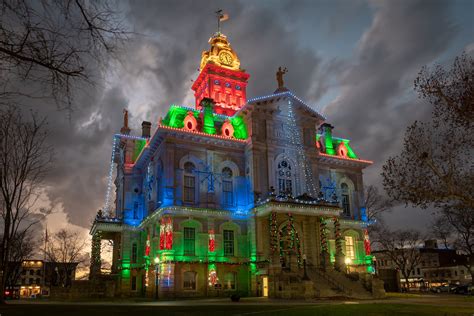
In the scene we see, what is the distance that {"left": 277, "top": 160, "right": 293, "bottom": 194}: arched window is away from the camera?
44559 mm

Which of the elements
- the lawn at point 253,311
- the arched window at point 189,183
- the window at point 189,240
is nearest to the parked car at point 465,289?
the window at point 189,240

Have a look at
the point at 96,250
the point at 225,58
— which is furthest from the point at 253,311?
the point at 225,58

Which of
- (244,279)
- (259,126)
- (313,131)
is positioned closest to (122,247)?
(244,279)

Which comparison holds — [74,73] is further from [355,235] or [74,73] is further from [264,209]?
[355,235]

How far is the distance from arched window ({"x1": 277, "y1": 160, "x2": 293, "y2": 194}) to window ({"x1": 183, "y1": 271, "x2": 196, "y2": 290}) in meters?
12.0

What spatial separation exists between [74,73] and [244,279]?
35.2 metres

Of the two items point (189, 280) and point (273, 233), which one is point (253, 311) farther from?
point (189, 280)

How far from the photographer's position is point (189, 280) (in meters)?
38.5

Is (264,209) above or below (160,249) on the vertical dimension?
above

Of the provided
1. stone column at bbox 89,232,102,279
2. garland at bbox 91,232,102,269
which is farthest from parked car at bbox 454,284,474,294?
garland at bbox 91,232,102,269

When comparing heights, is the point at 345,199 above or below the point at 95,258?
above

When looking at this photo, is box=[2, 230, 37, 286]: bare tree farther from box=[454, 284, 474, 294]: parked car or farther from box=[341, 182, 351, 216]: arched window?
box=[454, 284, 474, 294]: parked car

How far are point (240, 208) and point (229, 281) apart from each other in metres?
6.79

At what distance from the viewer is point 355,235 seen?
48406mm
